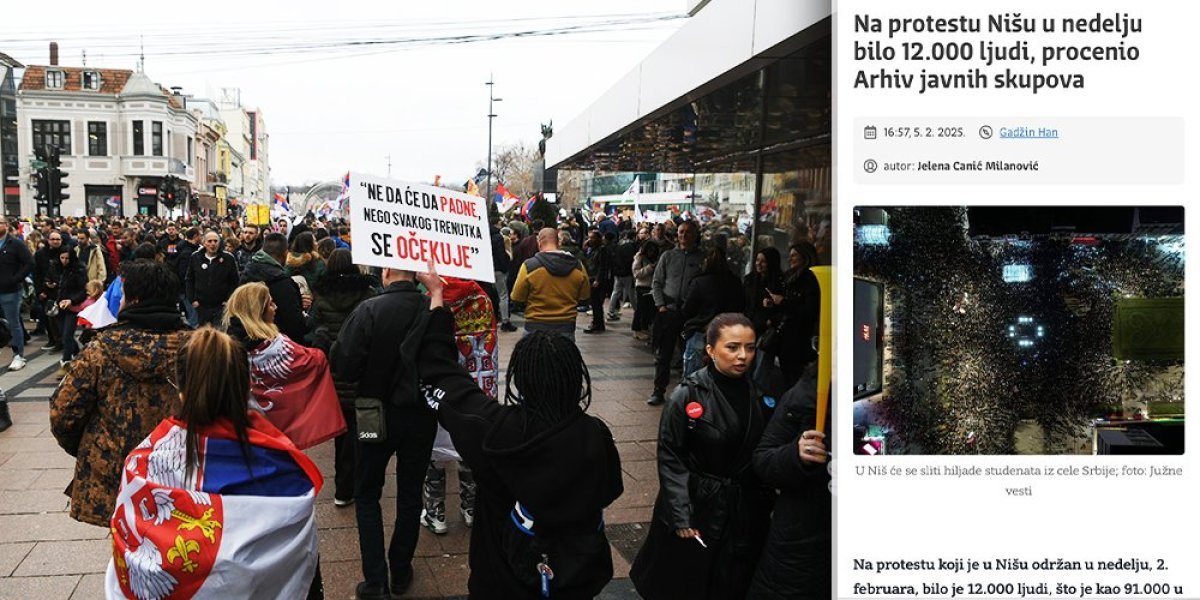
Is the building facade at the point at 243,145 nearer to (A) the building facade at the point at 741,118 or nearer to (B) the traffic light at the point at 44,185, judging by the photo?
(B) the traffic light at the point at 44,185

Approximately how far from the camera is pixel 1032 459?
7.55 ft

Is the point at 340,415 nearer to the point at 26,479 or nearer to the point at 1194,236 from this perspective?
the point at 26,479

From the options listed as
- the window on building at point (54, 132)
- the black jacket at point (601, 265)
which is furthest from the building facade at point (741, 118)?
the window on building at point (54, 132)

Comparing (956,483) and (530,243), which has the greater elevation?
(530,243)

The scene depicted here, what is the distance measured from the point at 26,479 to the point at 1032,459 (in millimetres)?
7071

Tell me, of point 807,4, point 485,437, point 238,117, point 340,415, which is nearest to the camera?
point 485,437

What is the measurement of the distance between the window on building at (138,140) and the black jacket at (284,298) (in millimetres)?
67916

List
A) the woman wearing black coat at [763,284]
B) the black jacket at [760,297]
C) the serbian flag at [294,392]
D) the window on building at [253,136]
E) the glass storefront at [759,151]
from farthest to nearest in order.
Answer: the window on building at [253,136], the woman wearing black coat at [763,284], the black jacket at [760,297], the glass storefront at [759,151], the serbian flag at [294,392]

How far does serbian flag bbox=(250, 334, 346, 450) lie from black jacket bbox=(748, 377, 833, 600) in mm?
2622

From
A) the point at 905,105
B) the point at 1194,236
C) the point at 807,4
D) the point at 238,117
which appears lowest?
the point at 1194,236

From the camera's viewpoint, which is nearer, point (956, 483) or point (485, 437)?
point (956, 483)

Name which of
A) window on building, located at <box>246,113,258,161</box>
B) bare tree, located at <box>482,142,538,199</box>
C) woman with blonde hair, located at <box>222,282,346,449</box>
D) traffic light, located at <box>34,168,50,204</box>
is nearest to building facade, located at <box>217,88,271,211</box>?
window on building, located at <box>246,113,258,161</box>

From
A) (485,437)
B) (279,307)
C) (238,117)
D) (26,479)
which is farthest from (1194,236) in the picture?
(238,117)

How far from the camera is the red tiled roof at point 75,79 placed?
66312mm
